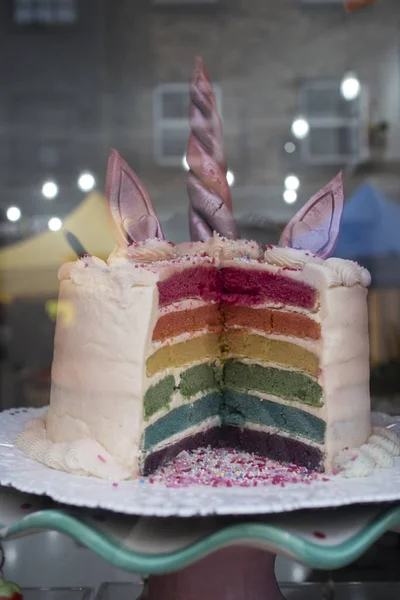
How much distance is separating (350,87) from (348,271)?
97cm

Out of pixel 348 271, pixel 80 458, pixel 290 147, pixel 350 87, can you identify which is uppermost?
pixel 350 87

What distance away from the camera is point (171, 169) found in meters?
2.77

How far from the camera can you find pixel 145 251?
2344 mm

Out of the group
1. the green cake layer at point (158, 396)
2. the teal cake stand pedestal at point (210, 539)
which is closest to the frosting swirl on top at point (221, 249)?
the green cake layer at point (158, 396)

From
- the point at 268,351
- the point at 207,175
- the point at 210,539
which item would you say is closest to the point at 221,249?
the point at 207,175

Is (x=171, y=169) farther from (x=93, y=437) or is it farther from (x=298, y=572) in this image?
(x=298, y=572)

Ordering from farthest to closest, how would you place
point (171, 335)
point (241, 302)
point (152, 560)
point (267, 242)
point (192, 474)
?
point (267, 242) → point (241, 302) → point (171, 335) → point (192, 474) → point (152, 560)

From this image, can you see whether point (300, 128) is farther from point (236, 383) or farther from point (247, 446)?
point (247, 446)

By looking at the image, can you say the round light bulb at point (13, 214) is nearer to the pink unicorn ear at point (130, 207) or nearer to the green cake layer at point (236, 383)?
the pink unicorn ear at point (130, 207)

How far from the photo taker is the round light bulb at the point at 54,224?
268 cm

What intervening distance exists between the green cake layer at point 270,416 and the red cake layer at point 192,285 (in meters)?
0.33

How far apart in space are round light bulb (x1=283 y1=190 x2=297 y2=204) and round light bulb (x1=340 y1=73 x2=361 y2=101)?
420mm

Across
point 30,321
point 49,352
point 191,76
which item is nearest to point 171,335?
point 49,352

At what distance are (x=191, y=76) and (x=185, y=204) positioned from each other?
1.48 ft
